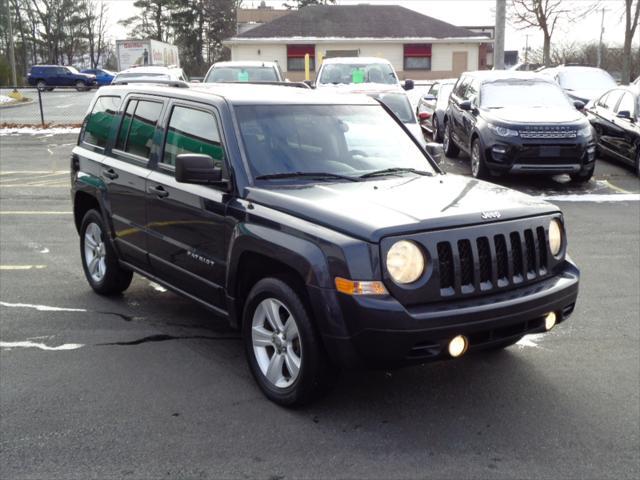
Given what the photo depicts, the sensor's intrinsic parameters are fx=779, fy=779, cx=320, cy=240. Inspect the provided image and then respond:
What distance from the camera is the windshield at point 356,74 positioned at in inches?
662

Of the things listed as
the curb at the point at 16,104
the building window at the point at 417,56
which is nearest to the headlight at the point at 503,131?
the curb at the point at 16,104

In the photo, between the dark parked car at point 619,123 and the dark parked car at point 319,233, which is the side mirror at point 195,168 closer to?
the dark parked car at point 319,233

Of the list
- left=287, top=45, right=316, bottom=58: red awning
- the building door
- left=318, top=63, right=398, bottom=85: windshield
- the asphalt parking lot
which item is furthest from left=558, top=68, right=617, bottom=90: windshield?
left=287, top=45, right=316, bottom=58: red awning

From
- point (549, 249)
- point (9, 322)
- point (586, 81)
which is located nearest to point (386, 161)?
point (549, 249)

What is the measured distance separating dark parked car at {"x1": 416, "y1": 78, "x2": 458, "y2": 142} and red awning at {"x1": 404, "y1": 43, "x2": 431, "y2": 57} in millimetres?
31910

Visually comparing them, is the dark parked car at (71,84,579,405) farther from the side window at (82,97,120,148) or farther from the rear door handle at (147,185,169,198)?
the side window at (82,97,120,148)

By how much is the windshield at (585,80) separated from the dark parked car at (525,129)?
24.7 feet

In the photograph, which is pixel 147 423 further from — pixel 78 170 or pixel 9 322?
pixel 78 170

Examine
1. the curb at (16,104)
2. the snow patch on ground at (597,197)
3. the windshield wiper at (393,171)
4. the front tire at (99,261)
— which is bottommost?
the snow patch on ground at (597,197)

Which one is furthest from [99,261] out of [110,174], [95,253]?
[110,174]

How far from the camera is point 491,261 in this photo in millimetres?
4227

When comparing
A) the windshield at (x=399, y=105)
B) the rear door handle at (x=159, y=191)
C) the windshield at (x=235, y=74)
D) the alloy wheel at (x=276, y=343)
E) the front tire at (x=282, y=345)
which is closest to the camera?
the front tire at (x=282, y=345)

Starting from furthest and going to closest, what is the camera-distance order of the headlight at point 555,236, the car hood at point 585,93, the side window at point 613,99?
1. the car hood at point 585,93
2. the side window at point 613,99
3. the headlight at point 555,236

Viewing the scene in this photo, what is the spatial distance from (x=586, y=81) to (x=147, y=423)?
19.7m
